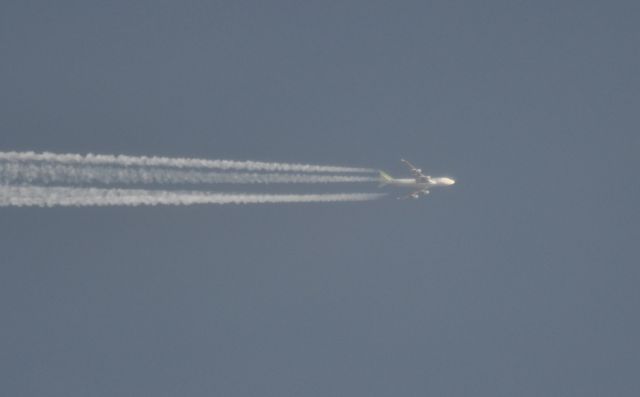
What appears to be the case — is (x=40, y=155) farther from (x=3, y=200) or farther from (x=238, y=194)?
(x=238, y=194)

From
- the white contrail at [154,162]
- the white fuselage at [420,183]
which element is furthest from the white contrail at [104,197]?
the white fuselage at [420,183]

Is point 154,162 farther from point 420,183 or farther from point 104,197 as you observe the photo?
point 420,183

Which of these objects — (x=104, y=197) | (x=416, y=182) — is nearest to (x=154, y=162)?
(x=104, y=197)

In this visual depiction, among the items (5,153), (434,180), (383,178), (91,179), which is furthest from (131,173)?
(434,180)

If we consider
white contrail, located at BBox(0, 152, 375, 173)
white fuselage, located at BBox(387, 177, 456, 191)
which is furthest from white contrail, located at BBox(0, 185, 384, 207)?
white fuselage, located at BBox(387, 177, 456, 191)

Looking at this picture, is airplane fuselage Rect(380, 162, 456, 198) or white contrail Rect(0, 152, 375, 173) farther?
airplane fuselage Rect(380, 162, 456, 198)

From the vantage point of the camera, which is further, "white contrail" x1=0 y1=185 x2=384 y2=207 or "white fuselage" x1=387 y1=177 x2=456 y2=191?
"white fuselage" x1=387 y1=177 x2=456 y2=191

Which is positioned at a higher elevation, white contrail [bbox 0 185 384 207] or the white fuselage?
the white fuselage

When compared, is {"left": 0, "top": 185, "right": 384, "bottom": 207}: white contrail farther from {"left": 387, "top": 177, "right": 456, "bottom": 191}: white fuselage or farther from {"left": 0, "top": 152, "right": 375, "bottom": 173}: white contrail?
{"left": 387, "top": 177, "right": 456, "bottom": 191}: white fuselage
